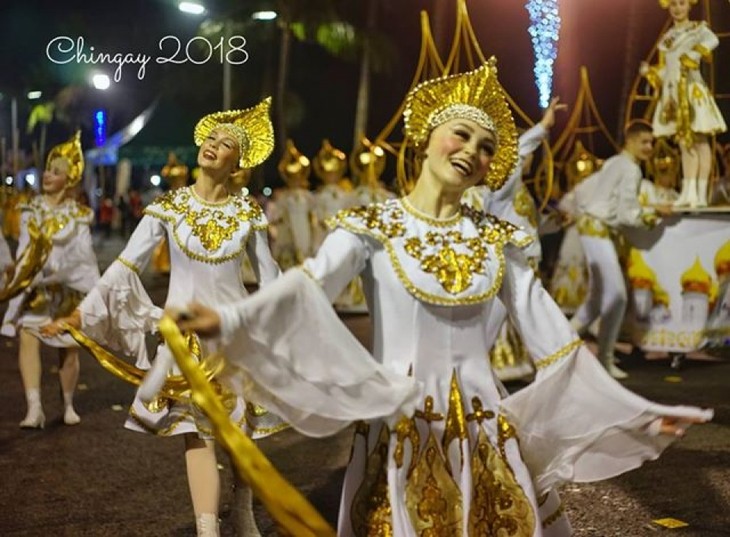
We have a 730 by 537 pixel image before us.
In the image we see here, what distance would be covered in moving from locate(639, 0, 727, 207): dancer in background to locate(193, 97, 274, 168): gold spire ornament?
5.45 meters

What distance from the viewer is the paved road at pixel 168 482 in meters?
5.21

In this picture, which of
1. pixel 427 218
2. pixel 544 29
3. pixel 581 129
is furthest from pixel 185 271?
pixel 581 129

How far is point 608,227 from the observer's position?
9.48 m

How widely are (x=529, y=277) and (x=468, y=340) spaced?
342mm

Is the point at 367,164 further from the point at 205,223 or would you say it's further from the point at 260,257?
the point at 205,223

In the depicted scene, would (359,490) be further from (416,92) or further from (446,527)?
(416,92)

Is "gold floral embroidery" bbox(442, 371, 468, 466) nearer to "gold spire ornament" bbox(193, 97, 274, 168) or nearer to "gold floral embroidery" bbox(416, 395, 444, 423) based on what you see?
"gold floral embroidery" bbox(416, 395, 444, 423)

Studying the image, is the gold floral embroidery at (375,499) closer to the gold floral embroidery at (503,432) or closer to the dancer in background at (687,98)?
the gold floral embroidery at (503,432)

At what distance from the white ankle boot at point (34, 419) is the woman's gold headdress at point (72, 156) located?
1.55 m

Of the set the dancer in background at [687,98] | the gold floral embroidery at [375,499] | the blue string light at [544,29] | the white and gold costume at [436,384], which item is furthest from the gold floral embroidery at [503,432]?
the dancer in background at [687,98]

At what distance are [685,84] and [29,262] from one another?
6.00 m

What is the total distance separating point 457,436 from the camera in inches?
134

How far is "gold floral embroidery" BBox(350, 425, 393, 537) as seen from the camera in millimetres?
3328

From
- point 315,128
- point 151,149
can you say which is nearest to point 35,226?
point 151,149
